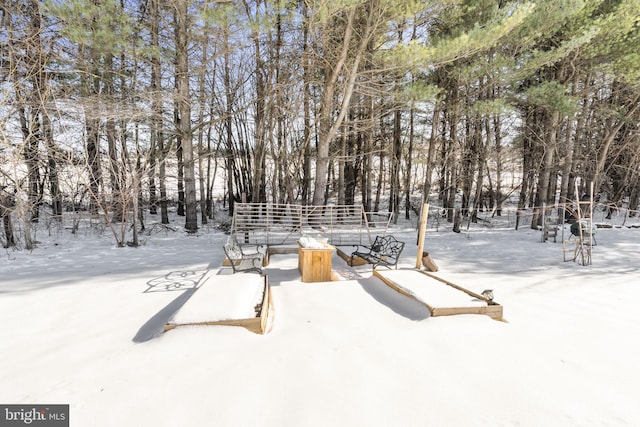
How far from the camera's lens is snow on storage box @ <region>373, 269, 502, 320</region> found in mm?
3383

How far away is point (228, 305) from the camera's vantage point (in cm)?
322

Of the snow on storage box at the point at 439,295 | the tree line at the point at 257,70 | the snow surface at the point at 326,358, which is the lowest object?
the snow surface at the point at 326,358

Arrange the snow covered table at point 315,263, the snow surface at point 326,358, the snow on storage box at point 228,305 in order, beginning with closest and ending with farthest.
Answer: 1. the snow surface at point 326,358
2. the snow on storage box at point 228,305
3. the snow covered table at point 315,263

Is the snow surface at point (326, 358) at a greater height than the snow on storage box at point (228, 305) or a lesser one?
lesser

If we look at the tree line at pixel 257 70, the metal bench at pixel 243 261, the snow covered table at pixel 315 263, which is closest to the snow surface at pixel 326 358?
the snow covered table at pixel 315 263

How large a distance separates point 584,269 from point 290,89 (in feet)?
37.0

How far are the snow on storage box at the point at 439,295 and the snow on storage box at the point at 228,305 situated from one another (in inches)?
76.6

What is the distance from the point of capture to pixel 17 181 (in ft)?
23.2

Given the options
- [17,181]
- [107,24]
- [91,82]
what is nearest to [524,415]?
[17,181]

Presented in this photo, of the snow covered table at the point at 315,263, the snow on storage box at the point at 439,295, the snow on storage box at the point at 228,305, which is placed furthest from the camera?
the snow covered table at the point at 315,263

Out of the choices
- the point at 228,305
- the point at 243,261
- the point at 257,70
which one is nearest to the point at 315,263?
the point at 243,261

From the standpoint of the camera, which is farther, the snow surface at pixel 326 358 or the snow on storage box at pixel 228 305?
the snow on storage box at pixel 228 305

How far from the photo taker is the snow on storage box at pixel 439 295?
3383mm

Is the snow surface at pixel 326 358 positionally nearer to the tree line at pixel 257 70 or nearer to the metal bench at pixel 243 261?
the metal bench at pixel 243 261
